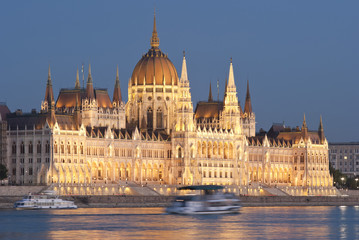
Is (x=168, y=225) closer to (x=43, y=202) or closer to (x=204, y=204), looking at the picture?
(x=204, y=204)

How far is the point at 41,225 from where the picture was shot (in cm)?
13762

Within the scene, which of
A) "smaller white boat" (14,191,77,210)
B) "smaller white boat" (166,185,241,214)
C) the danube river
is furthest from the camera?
"smaller white boat" (14,191,77,210)

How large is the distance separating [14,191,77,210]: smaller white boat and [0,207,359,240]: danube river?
3.71 m

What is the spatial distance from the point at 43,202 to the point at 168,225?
4473 centimetres

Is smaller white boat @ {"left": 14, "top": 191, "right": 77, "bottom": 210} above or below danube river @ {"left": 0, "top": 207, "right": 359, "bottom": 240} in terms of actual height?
above

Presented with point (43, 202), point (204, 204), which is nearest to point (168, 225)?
point (204, 204)

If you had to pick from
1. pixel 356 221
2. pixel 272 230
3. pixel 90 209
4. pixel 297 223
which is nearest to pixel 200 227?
pixel 272 230

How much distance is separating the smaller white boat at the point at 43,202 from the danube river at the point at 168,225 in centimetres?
371

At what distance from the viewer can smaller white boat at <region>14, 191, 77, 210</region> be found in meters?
173

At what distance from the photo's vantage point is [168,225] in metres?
135

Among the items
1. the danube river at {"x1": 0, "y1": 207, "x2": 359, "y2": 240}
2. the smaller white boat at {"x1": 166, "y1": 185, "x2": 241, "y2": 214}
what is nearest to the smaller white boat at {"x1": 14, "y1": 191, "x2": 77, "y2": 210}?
the danube river at {"x1": 0, "y1": 207, "x2": 359, "y2": 240}

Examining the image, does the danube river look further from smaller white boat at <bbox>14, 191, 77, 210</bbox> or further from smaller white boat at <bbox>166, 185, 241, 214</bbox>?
smaller white boat at <bbox>14, 191, 77, 210</bbox>

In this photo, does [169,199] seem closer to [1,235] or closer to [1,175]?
[1,175]

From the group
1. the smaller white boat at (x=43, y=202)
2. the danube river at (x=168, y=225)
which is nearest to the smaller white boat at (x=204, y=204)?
the danube river at (x=168, y=225)
